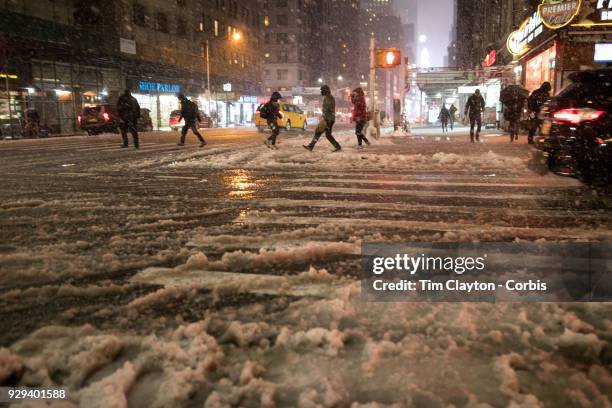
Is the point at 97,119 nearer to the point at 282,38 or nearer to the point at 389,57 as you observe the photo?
the point at 389,57

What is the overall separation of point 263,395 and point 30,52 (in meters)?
32.9

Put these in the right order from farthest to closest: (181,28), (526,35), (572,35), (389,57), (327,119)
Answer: (181,28)
(526,35)
(572,35)
(389,57)
(327,119)

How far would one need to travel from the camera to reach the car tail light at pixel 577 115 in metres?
6.57

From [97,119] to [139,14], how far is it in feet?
50.4

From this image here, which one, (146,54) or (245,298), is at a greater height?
(146,54)

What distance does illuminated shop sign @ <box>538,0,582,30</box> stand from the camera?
16.8 meters

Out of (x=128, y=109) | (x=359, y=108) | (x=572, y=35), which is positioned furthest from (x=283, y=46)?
(x=128, y=109)

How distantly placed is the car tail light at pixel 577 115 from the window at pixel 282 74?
8843 centimetres

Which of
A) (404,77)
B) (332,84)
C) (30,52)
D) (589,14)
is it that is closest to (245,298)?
(589,14)

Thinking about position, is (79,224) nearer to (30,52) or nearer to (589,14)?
(589,14)

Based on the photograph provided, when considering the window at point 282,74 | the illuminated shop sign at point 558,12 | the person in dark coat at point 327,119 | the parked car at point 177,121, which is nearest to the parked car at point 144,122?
the parked car at point 177,121

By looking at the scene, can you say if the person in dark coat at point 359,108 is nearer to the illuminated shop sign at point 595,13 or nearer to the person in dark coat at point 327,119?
A: the person in dark coat at point 327,119

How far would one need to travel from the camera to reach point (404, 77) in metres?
30.2

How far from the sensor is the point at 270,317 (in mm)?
2578
